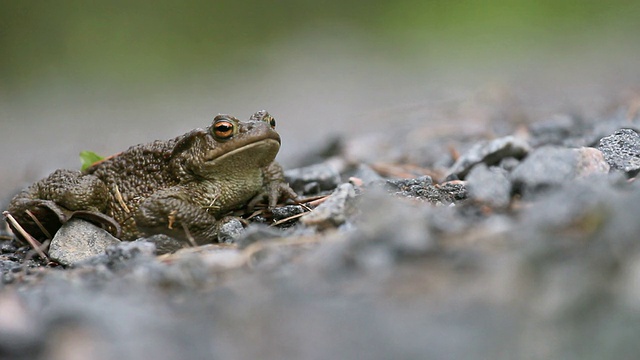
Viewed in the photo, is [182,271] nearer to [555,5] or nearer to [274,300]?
[274,300]

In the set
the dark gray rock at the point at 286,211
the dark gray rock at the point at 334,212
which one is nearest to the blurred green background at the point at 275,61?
the dark gray rock at the point at 286,211

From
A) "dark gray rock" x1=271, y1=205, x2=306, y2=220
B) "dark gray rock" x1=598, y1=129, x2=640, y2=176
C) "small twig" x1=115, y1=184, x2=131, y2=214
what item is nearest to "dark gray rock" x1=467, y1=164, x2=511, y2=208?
"dark gray rock" x1=598, y1=129, x2=640, y2=176

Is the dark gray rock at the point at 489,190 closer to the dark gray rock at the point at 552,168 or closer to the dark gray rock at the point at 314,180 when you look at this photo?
the dark gray rock at the point at 552,168

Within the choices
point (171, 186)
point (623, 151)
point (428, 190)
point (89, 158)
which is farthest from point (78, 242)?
point (623, 151)

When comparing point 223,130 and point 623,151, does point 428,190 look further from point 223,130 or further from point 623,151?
point 223,130

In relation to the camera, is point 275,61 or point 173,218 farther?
point 275,61

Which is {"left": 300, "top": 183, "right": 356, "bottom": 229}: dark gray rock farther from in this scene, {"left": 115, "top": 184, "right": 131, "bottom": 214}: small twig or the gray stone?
{"left": 115, "top": 184, "right": 131, "bottom": 214}: small twig

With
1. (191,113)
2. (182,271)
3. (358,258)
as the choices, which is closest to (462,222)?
(358,258)

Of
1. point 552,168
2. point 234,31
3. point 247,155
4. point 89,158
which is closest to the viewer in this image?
point 552,168
